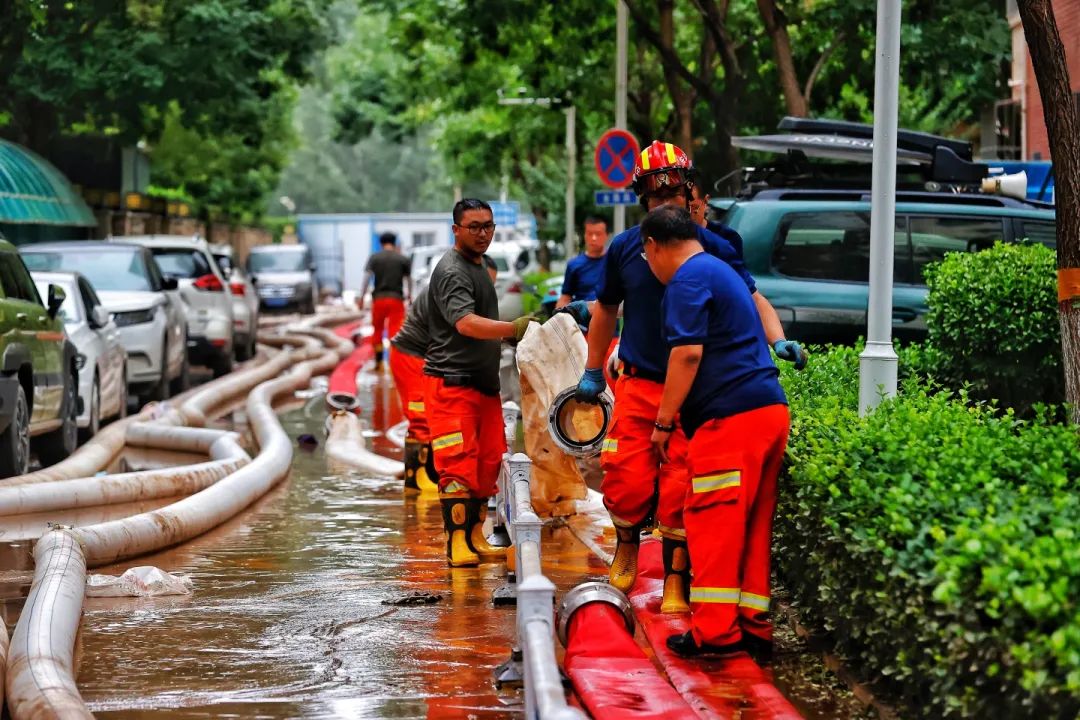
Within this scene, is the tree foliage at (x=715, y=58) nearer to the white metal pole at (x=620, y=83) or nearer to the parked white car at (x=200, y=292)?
the white metal pole at (x=620, y=83)

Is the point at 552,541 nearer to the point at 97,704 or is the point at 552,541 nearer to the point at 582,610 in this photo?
the point at 582,610

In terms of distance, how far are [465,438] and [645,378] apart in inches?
60.9

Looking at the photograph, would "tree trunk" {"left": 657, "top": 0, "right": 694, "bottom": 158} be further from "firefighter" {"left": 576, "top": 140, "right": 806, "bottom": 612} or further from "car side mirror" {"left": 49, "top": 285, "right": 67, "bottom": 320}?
"firefighter" {"left": 576, "top": 140, "right": 806, "bottom": 612}

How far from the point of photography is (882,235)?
8.12 meters

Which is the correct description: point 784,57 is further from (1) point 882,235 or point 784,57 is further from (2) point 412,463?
(1) point 882,235

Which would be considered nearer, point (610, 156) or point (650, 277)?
point (650, 277)

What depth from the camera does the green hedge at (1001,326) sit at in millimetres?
10062

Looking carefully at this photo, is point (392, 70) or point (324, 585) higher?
point (392, 70)

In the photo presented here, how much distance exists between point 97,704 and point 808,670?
264 centimetres

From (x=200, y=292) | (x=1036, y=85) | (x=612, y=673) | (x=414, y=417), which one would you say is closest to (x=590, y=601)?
(x=612, y=673)

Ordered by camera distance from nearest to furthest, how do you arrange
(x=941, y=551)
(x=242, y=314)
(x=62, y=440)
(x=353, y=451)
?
(x=941, y=551)
(x=62, y=440)
(x=353, y=451)
(x=242, y=314)

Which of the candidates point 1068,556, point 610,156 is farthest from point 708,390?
point 610,156

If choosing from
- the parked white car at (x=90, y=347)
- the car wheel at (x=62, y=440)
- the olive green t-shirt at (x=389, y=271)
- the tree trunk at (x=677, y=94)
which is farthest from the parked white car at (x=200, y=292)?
the car wheel at (x=62, y=440)

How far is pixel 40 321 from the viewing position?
42.4ft
